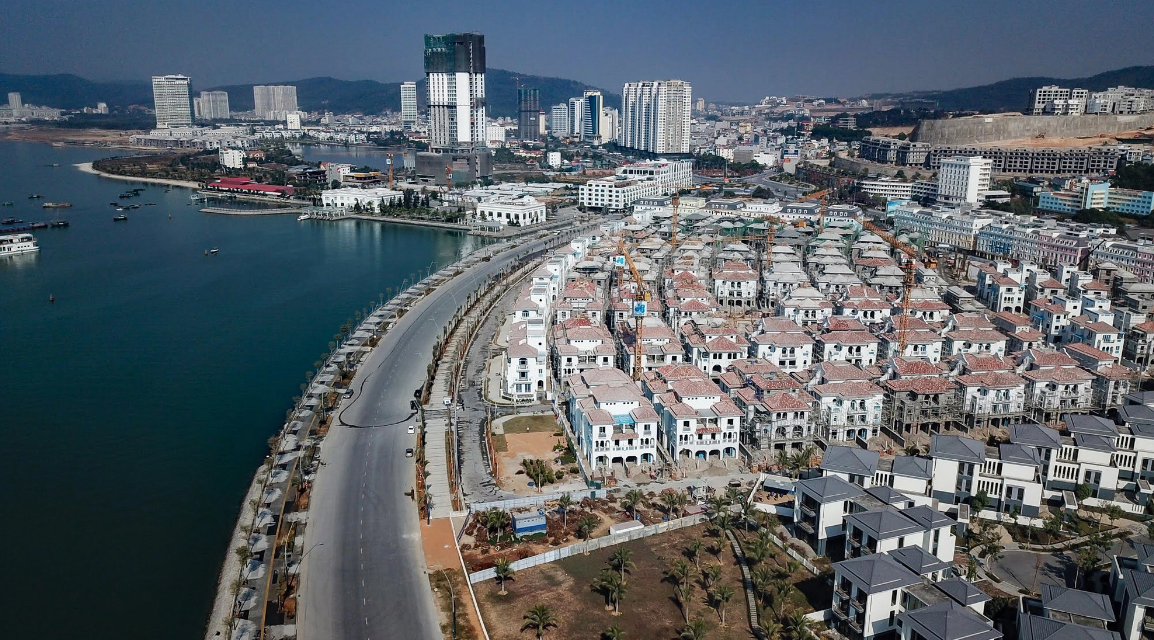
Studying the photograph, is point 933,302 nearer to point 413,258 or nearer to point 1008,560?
point 1008,560

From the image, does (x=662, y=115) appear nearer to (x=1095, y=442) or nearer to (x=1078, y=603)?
(x=1095, y=442)

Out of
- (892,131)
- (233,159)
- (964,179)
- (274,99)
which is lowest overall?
(964,179)

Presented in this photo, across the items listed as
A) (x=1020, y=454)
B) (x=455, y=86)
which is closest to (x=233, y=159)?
(x=455, y=86)

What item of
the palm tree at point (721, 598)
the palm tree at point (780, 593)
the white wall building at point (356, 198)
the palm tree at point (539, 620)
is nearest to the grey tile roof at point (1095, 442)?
the palm tree at point (780, 593)

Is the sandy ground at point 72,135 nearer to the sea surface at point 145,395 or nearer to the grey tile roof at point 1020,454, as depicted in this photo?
the sea surface at point 145,395

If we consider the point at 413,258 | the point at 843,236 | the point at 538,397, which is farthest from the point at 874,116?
the point at 538,397

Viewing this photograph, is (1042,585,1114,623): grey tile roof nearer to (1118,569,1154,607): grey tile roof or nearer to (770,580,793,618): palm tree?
(1118,569,1154,607): grey tile roof
